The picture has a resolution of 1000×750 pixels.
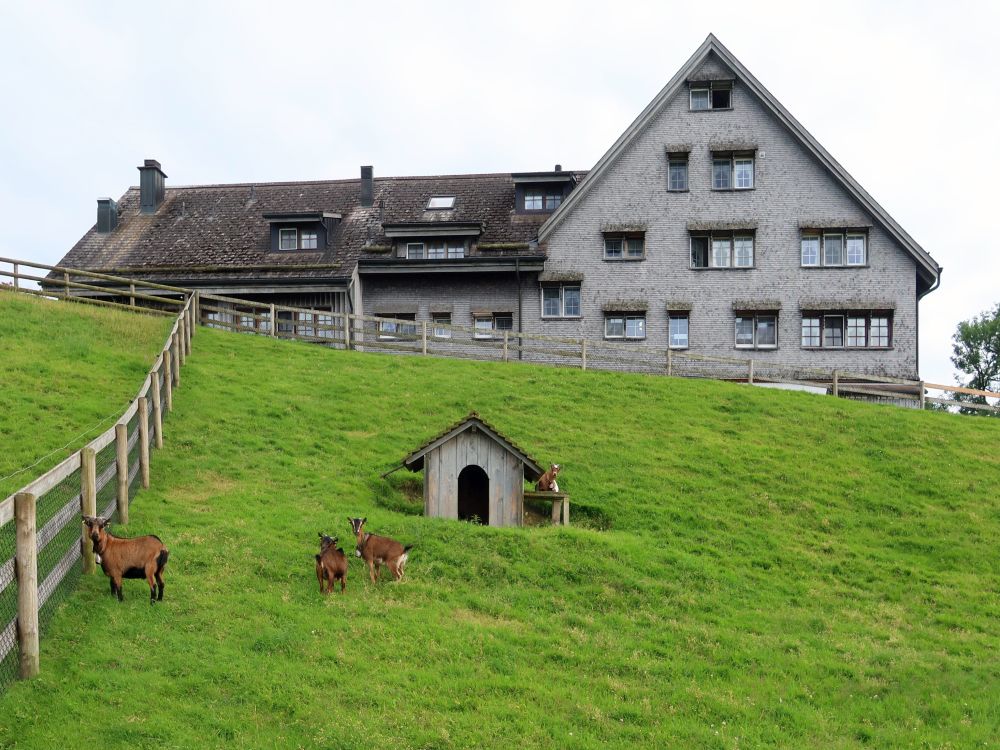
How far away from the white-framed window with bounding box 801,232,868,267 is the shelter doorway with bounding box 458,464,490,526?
2239 cm

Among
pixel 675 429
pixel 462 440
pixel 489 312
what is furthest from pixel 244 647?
pixel 489 312

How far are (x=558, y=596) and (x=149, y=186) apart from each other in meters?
37.5

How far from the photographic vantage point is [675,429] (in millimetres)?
28797

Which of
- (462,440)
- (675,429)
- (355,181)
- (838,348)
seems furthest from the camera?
(355,181)

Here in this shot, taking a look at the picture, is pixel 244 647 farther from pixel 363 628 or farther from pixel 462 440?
pixel 462 440

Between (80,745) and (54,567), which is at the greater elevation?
(54,567)

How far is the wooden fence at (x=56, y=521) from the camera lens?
37.5 feet

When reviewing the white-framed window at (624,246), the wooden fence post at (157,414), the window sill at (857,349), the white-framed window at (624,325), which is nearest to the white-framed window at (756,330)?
the window sill at (857,349)

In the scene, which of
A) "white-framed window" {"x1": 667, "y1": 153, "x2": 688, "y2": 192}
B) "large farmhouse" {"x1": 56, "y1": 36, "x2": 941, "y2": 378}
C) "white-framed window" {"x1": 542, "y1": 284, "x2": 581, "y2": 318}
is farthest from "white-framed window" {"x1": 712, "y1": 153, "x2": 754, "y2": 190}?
"white-framed window" {"x1": 542, "y1": 284, "x2": 581, "y2": 318}

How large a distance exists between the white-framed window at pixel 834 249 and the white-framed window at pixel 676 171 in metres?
5.08

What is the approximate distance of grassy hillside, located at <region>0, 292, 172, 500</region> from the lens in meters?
21.6

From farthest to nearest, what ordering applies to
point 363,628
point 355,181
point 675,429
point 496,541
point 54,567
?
point 355,181 < point 675,429 < point 496,541 < point 363,628 < point 54,567

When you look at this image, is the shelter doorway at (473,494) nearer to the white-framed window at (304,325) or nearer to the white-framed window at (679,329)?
the white-framed window at (304,325)

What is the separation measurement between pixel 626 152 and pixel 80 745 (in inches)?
1341
